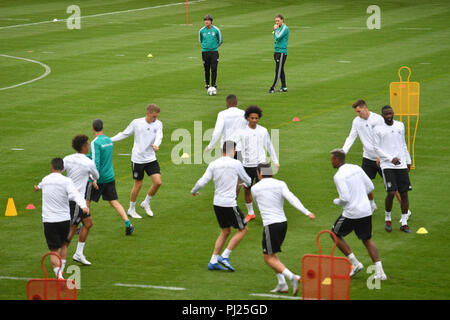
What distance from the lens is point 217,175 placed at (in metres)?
13.3

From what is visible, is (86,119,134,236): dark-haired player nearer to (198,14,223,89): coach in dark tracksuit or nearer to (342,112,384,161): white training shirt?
(342,112,384,161): white training shirt

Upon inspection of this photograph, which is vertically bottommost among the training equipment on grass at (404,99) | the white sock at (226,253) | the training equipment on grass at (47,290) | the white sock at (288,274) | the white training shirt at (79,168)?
the white sock at (288,274)

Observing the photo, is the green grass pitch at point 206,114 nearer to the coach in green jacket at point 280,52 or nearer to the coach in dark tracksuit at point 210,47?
the coach in green jacket at point 280,52

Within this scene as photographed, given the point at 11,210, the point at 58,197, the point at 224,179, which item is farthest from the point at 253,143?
the point at 11,210

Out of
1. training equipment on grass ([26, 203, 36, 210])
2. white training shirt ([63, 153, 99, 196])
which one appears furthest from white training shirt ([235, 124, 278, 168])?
training equipment on grass ([26, 203, 36, 210])

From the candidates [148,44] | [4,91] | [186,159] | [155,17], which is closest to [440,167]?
[186,159]

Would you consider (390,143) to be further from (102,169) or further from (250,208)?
(102,169)

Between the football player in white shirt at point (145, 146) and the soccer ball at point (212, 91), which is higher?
the soccer ball at point (212, 91)

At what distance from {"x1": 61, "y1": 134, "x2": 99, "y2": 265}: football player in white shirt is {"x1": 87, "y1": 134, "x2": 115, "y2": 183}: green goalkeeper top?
852 millimetres

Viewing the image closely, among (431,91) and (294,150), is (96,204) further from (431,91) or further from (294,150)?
(431,91)

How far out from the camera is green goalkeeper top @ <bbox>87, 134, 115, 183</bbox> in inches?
581

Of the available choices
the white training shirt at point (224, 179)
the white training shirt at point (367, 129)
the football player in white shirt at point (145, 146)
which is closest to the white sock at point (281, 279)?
the white training shirt at point (224, 179)

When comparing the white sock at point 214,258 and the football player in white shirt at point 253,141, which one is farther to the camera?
the football player in white shirt at point 253,141

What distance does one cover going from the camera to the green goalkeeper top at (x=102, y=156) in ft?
48.4
